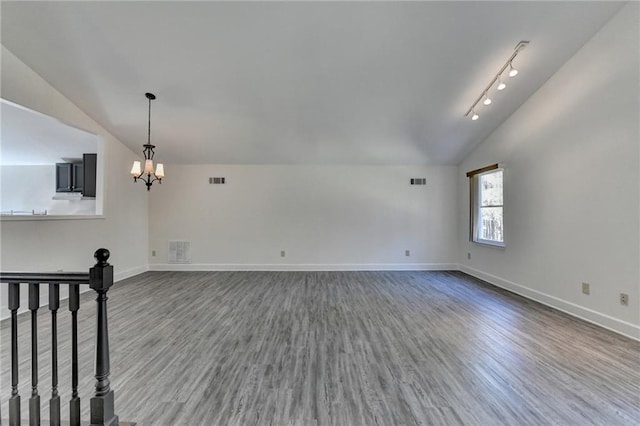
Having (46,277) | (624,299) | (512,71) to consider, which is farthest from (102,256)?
(624,299)

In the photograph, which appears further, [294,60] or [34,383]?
[294,60]

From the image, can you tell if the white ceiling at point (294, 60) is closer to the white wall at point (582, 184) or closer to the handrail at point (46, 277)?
the white wall at point (582, 184)

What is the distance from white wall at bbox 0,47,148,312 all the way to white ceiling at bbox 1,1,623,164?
0.64 feet

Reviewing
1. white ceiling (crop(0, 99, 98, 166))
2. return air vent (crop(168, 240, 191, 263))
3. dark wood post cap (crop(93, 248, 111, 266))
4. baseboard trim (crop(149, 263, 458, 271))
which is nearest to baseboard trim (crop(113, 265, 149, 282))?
baseboard trim (crop(149, 263, 458, 271))

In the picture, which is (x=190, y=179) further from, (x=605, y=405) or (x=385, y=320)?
(x=605, y=405)

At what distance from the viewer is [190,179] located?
6.08 meters

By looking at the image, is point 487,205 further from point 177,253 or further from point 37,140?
point 37,140

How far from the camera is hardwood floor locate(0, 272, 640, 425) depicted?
1.69 m

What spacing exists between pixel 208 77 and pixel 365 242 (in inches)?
165

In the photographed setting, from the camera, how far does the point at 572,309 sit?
338cm

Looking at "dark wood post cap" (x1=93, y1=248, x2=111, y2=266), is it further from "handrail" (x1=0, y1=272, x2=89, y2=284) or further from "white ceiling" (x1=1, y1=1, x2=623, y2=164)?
"white ceiling" (x1=1, y1=1, x2=623, y2=164)

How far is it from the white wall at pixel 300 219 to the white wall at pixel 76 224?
0.64 m

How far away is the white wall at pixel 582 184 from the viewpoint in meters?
2.81

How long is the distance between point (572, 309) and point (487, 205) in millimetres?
2211
